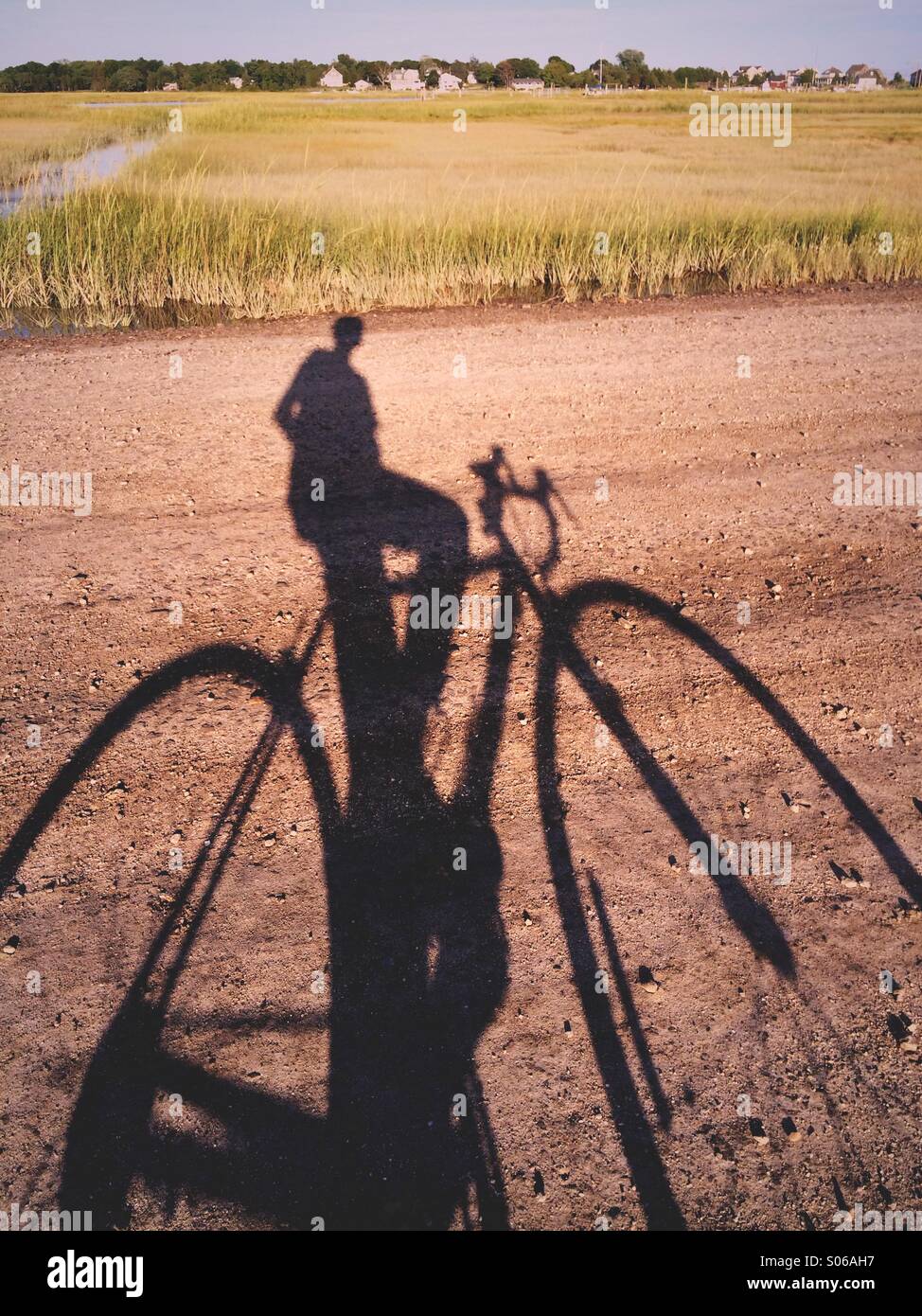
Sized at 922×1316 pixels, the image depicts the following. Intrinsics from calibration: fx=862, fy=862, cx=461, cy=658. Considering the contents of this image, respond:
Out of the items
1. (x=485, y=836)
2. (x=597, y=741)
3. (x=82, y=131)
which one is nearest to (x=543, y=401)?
(x=597, y=741)

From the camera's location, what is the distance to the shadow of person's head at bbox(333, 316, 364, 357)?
30.1ft

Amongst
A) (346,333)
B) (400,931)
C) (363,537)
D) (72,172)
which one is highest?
(72,172)

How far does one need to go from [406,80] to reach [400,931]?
101 m

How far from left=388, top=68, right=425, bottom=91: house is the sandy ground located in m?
94.1

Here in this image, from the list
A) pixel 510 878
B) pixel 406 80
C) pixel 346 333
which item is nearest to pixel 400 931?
pixel 510 878

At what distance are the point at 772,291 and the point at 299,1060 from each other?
12178 mm

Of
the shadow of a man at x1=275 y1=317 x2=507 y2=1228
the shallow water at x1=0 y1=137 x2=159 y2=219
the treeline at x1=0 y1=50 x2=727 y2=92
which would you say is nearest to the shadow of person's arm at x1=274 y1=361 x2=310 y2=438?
the shadow of a man at x1=275 y1=317 x2=507 y2=1228

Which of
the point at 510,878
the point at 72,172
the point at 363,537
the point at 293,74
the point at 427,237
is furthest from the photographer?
the point at 293,74

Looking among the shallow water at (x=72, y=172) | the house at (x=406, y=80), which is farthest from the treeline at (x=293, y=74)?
the shallow water at (x=72, y=172)

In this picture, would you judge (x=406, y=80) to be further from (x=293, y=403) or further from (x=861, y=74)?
(x=293, y=403)

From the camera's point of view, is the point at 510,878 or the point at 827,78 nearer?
the point at 510,878

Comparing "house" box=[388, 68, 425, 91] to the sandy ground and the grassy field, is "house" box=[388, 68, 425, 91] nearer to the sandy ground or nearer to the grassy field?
the grassy field

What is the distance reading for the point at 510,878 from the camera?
330 centimetres

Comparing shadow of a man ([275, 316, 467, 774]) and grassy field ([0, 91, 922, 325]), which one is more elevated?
grassy field ([0, 91, 922, 325])
